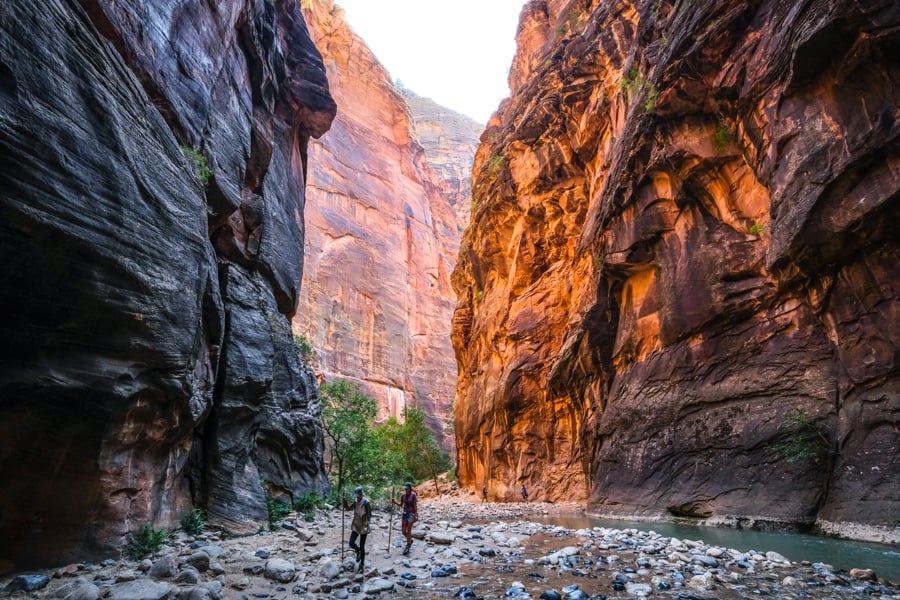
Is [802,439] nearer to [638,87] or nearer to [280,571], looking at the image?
[280,571]

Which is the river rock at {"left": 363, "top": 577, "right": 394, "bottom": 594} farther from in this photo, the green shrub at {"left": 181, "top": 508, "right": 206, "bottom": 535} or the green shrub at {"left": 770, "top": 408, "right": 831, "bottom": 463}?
the green shrub at {"left": 770, "top": 408, "right": 831, "bottom": 463}

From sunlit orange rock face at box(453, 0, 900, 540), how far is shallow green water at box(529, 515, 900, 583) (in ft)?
2.27

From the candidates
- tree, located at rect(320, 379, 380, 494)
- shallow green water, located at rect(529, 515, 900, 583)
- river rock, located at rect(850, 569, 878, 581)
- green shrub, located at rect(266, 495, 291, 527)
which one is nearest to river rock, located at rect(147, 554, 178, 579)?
green shrub, located at rect(266, 495, 291, 527)

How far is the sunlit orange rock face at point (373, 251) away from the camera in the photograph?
57188 millimetres

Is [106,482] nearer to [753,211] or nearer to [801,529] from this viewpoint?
[801,529]

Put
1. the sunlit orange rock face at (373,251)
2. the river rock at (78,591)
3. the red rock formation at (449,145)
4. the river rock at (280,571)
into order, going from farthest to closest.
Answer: the red rock formation at (449,145) → the sunlit orange rock face at (373,251) → the river rock at (280,571) → the river rock at (78,591)

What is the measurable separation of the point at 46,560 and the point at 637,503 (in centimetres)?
1554

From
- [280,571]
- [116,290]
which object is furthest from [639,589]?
[116,290]

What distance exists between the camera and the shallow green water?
286 inches

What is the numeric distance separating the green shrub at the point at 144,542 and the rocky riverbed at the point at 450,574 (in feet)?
0.65

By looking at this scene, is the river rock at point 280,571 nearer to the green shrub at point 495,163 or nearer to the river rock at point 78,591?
the river rock at point 78,591

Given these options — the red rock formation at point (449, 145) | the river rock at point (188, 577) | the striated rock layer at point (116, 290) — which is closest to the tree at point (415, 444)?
the striated rock layer at point (116, 290)

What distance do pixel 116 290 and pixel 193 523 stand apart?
562 cm

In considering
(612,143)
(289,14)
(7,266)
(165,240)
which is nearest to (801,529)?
(165,240)
